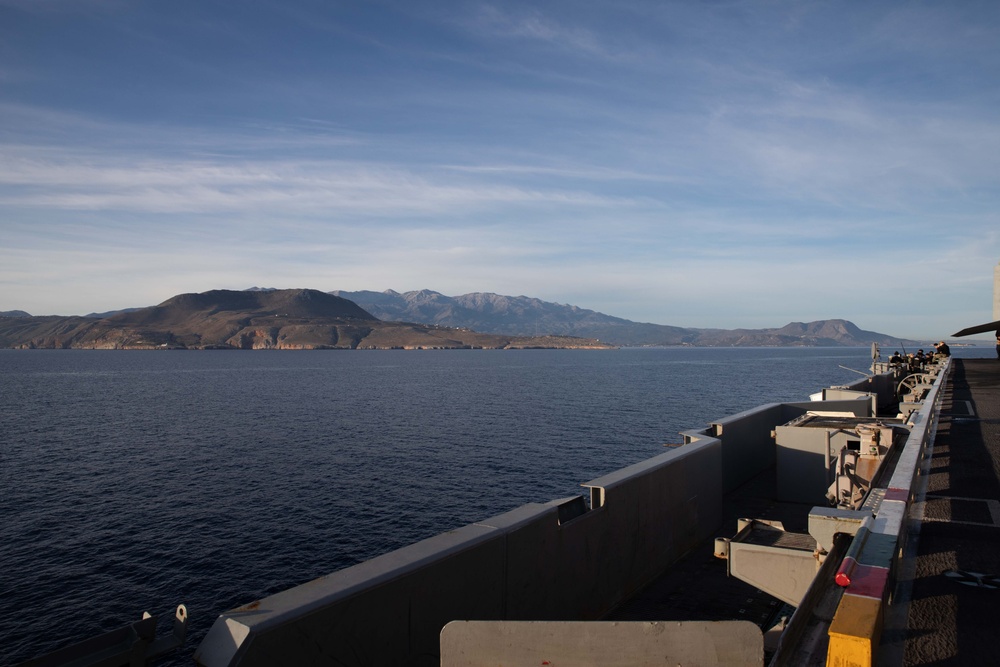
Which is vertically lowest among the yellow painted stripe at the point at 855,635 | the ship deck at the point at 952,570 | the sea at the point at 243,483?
the sea at the point at 243,483

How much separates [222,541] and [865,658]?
24.5 m

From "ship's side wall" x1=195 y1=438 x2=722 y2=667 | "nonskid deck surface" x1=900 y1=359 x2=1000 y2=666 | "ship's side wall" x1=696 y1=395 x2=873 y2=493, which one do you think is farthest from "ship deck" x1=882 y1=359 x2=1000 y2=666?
"ship's side wall" x1=696 y1=395 x2=873 y2=493

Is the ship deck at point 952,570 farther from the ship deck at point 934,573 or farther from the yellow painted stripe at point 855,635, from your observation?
the yellow painted stripe at point 855,635

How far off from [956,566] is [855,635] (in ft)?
9.74

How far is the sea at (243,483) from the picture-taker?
19.7 metres

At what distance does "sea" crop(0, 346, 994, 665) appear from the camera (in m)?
19.7

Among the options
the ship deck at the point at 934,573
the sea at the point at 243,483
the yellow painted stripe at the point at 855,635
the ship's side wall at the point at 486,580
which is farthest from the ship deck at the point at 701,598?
the sea at the point at 243,483

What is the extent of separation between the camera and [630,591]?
10234 mm

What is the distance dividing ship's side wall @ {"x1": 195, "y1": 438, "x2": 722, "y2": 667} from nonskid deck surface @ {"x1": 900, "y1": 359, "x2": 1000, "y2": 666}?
372 centimetres

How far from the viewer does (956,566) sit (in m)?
5.54

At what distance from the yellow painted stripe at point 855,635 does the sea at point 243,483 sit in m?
17.2

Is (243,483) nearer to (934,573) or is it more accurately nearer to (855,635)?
(934,573)

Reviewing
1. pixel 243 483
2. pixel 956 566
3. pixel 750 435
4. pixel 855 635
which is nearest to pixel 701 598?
pixel 956 566

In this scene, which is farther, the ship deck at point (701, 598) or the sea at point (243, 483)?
the sea at point (243, 483)
